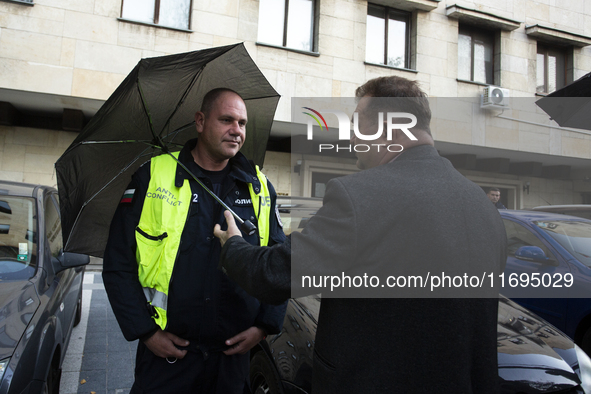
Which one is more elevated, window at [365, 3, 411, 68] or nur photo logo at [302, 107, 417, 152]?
window at [365, 3, 411, 68]

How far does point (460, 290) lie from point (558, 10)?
49.0 ft

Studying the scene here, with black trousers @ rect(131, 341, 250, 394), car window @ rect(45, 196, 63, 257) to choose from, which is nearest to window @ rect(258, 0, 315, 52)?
car window @ rect(45, 196, 63, 257)

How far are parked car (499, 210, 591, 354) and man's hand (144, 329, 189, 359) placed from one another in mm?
2638

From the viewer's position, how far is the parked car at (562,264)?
3.47 meters

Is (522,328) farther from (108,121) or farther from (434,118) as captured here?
(108,121)

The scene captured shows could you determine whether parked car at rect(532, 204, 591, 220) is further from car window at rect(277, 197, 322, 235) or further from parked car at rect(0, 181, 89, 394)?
parked car at rect(0, 181, 89, 394)

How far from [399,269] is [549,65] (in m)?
14.2

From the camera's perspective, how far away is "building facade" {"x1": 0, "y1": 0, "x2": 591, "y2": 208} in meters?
8.72

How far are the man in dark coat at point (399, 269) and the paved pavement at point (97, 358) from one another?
9.35 ft

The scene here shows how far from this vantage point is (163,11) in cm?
977

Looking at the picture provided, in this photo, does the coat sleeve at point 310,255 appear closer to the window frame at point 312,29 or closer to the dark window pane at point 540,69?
the window frame at point 312,29

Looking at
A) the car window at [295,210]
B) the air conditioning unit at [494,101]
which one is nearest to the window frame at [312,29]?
the air conditioning unit at [494,101]

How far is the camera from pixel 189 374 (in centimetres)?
187

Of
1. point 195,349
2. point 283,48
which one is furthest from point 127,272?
point 283,48
